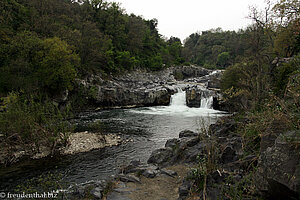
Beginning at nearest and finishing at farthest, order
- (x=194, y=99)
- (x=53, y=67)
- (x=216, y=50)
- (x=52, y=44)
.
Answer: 1. (x=53, y=67)
2. (x=52, y=44)
3. (x=194, y=99)
4. (x=216, y=50)

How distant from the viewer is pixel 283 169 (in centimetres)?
305

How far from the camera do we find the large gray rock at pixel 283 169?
293cm

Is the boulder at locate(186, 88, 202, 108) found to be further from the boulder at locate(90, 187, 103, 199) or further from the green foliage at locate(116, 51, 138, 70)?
the boulder at locate(90, 187, 103, 199)

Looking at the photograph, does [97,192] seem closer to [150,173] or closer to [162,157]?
[150,173]

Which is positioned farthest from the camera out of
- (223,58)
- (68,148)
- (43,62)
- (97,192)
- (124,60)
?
(223,58)

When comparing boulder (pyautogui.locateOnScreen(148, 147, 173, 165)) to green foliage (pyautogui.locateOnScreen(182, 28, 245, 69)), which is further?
green foliage (pyautogui.locateOnScreen(182, 28, 245, 69))

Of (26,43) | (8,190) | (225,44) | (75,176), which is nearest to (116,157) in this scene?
(75,176)

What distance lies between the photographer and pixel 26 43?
1722 cm

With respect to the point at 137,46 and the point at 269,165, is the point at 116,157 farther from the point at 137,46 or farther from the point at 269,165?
the point at 137,46

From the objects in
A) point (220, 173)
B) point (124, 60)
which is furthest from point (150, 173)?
point (124, 60)

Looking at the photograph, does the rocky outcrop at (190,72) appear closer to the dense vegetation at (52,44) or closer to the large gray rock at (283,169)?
the dense vegetation at (52,44)

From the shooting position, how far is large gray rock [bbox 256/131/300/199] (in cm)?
293

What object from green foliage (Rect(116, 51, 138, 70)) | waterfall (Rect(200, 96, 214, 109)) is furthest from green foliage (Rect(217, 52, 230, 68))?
waterfall (Rect(200, 96, 214, 109))

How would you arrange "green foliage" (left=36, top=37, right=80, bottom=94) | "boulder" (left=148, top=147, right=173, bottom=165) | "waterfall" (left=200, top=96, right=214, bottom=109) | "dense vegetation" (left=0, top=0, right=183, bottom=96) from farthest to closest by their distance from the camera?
"waterfall" (left=200, top=96, right=214, bottom=109)
"green foliage" (left=36, top=37, right=80, bottom=94)
"dense vegetation" (left=0, top=0, right=183, bottom=96)
"boulder" (left=148, top=147, right=173, bottom=165)
